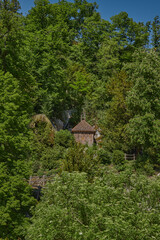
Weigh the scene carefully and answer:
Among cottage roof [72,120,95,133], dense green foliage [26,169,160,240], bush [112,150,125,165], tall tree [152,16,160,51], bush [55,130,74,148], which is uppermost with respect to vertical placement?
tall tree [152,16,160,51]

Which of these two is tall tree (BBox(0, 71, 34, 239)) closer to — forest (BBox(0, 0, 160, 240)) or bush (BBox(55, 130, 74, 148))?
forest (BBox(0, 0, 160, 240))

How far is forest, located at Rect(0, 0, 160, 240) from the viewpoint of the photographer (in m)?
7.16

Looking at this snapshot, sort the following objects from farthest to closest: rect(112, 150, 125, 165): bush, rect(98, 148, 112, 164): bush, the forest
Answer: rect(98, 148, 112, 164): bush < rect(112, 150, 125, 165): bush < the forest

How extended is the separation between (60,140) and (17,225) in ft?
49.3

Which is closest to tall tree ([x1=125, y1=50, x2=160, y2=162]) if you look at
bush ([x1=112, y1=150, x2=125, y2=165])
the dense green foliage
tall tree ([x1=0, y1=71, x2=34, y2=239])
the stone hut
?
bush ([x1=112, y1=150, x2=125, y2=165])

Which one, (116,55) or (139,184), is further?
(116,55)

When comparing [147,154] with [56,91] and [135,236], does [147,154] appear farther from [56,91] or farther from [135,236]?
[135,236]

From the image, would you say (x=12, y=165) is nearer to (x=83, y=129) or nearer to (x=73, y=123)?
(x=83, y=129)

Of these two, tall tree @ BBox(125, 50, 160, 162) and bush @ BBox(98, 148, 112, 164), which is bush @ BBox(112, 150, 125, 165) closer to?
bush @ BBox(98, 148, 112, 164)

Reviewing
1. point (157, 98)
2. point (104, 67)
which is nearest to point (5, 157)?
point (157, 98)

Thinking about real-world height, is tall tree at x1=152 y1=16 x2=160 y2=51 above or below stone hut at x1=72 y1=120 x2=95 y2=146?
above

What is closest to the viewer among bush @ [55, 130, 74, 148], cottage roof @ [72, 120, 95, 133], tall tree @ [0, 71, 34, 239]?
tall tree @ [0, 71, 34, 239]

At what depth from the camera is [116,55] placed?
38406 millimetres

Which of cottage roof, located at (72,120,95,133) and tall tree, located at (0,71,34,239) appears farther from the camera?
cottage roof, located at (72,120,95,133)
